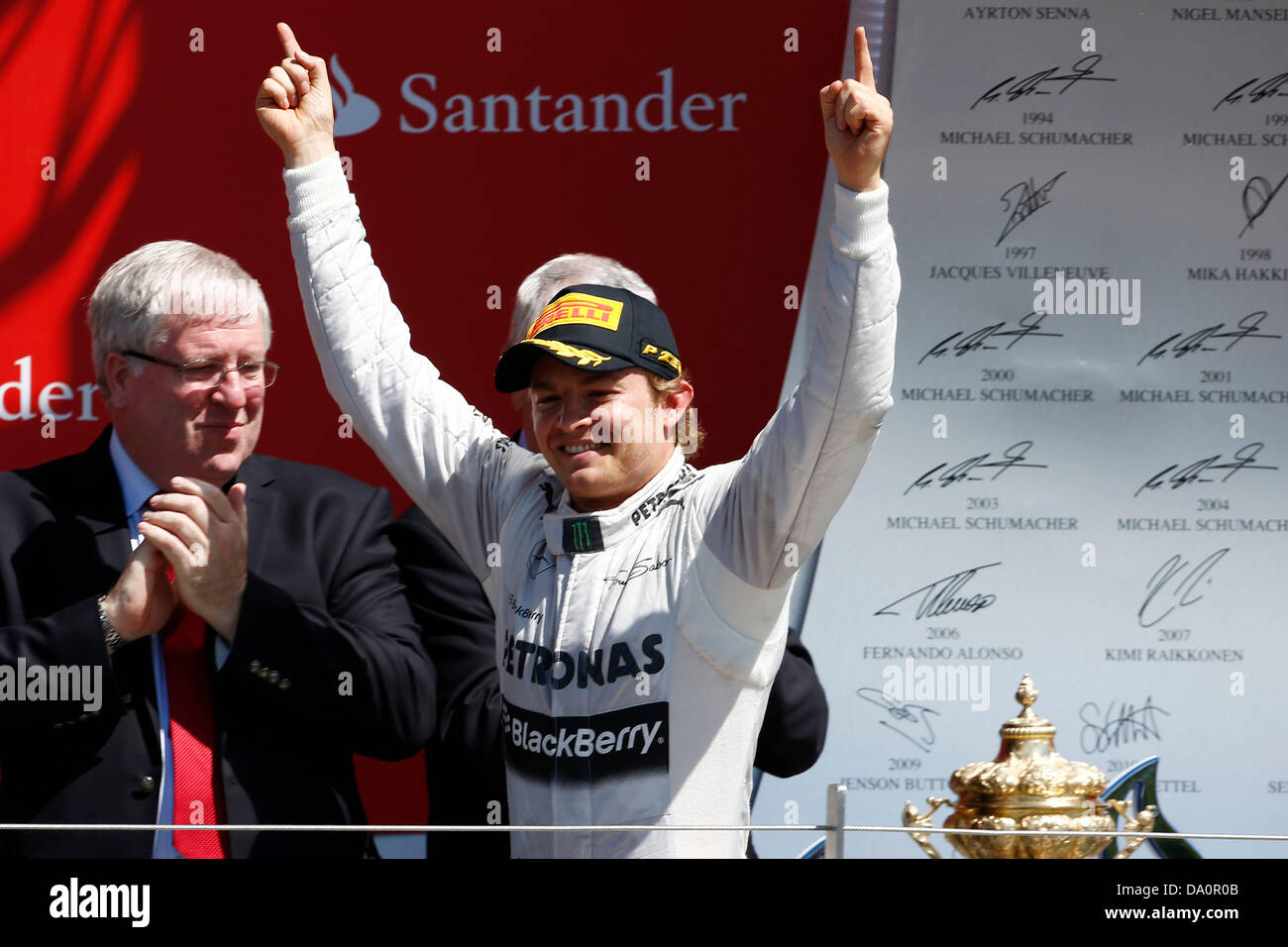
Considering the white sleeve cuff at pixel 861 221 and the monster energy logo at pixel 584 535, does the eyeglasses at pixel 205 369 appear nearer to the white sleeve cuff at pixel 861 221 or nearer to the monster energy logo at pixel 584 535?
the monster energy logo at pixel 584 535

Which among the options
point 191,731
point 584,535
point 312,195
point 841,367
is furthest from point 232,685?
point 841,367

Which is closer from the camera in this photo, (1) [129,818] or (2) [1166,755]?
(1) [129,818]

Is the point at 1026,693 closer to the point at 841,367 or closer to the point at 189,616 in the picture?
the point at 841,367

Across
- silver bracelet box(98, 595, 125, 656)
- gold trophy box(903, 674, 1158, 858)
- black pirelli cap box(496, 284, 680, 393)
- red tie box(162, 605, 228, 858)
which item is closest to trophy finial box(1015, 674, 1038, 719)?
gold trophy box(903, 674, 1158, 858)

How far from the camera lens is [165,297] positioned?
2.40 m


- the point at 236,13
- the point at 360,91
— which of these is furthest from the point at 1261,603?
the point at 236,13

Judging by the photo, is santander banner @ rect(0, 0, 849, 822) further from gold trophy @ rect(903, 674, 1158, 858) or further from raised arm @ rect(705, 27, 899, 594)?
raised arm @ rect(705, 27, 899, 594)

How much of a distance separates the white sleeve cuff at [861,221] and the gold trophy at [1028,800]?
857mm

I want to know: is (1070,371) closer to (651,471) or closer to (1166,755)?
(1166,755)

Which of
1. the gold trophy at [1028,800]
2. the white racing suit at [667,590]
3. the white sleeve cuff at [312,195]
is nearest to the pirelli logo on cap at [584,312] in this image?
the white racing suit at [667,590]

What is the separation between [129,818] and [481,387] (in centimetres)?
100

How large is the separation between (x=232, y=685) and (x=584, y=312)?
753 mm

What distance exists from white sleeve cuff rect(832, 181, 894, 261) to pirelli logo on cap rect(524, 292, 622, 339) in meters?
0.35
